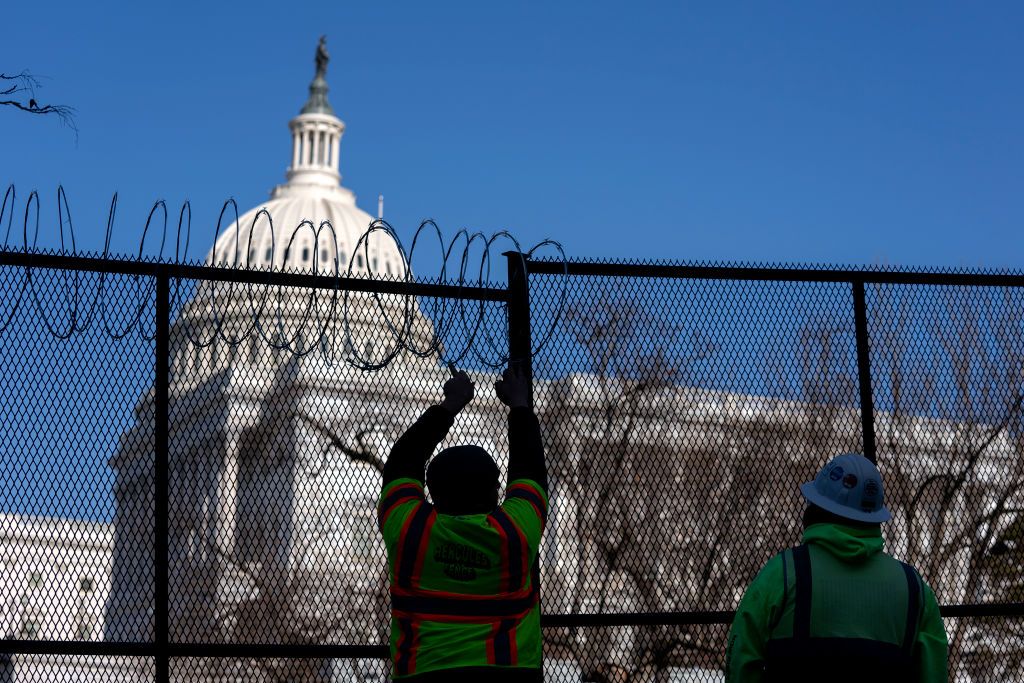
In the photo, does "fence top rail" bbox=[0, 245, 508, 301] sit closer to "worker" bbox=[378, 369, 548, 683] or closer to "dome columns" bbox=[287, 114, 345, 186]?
"worker" bbox=[378, 369, 548, 683]

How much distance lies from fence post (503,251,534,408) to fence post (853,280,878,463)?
5.91 ft

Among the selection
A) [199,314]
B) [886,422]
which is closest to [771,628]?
[199,314]

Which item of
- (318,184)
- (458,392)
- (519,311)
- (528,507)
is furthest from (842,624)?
(318,184)

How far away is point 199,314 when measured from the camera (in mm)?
8688

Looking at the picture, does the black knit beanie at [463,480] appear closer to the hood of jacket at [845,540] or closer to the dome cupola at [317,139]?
the hood of jacket at [845,540]

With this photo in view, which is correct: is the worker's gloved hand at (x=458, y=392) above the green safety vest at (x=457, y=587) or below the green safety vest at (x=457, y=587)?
above

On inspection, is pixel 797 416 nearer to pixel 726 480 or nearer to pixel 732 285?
pixel 726 480

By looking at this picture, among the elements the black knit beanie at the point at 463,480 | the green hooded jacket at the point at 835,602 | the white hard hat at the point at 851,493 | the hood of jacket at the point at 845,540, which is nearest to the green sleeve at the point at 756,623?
the green hooded jacket at the point at 835,602

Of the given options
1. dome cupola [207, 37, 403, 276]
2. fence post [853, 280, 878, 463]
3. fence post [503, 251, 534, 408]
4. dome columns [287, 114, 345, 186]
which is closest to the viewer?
fence post [503, 251, 534, 408]

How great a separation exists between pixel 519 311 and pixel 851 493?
3.18 metres

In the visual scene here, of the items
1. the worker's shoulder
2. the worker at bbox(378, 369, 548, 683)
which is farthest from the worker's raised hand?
the worker's shoulder

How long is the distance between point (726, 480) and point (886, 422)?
2.25 m

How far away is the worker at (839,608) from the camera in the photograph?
4.66 metres

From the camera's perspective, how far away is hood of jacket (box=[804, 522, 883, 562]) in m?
4.71
